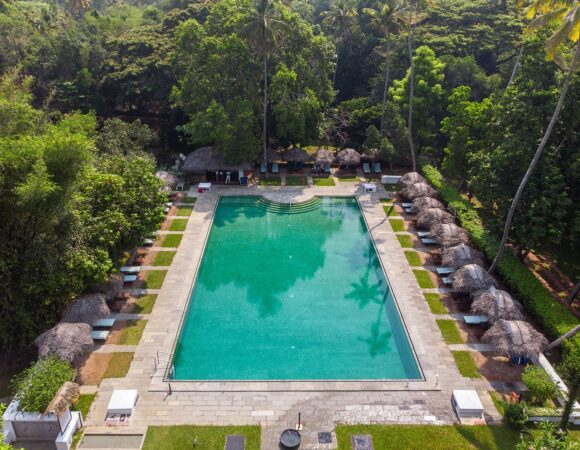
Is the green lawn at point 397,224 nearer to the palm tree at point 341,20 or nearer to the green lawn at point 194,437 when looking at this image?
the green lawn at point 194,437

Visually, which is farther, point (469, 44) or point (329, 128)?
point (469, 44)

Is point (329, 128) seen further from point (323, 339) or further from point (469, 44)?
point (323, 339)

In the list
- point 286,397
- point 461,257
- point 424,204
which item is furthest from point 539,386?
point 424,204

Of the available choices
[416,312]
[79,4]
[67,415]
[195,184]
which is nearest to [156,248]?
[195,184]

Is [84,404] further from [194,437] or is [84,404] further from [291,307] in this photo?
[291,307]

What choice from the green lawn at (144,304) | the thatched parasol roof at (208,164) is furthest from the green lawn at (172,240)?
the thatched parasol roof at (208,164)

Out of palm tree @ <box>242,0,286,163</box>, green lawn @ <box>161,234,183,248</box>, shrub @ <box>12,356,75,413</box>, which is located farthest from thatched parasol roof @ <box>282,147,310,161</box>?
shrub @ <box>12,356,75,413</box>
